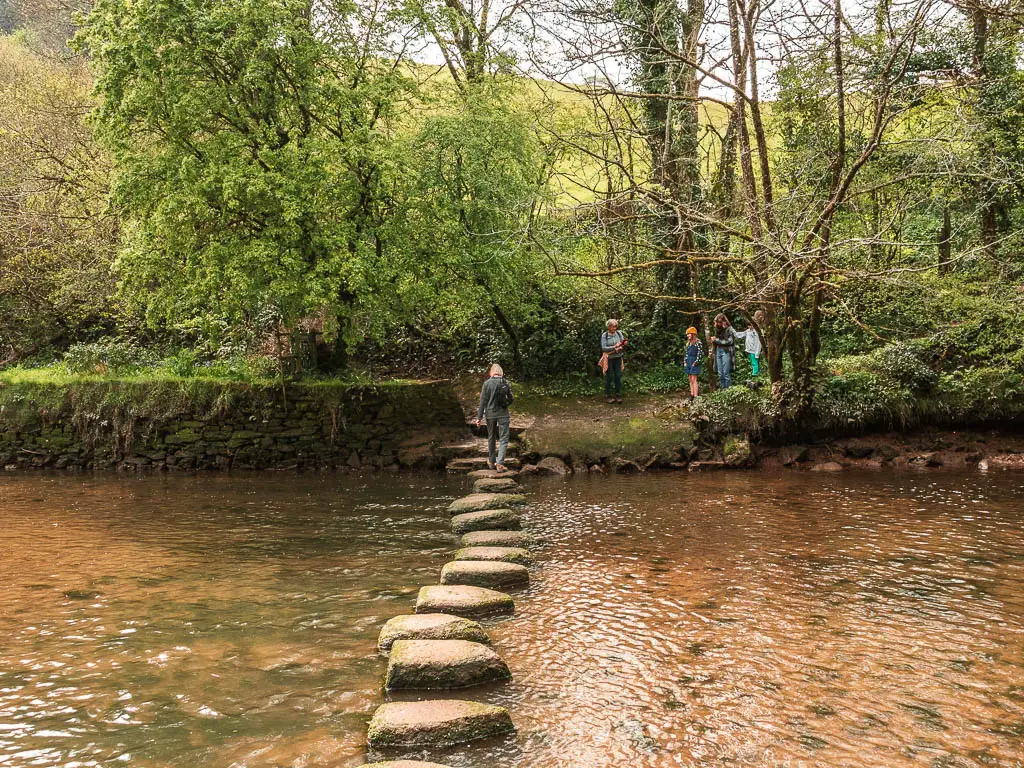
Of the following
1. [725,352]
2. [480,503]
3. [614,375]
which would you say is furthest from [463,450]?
[725,352]

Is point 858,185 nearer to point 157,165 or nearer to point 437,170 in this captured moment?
point 437,170

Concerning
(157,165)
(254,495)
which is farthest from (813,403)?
(157,165)

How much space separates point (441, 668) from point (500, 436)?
383 inches

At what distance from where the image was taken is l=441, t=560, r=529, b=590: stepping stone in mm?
Answer: 7820

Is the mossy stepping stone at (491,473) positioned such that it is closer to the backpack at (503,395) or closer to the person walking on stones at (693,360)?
the backpack at (503,395)

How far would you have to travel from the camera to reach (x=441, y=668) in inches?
214

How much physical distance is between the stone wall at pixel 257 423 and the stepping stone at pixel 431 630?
11225 millimetres

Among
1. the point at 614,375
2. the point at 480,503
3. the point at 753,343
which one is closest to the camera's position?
the point at 480,503

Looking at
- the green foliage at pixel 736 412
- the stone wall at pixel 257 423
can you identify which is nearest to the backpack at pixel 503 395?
the stone wall at pixel 257 423

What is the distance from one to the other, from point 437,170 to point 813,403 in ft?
31.0

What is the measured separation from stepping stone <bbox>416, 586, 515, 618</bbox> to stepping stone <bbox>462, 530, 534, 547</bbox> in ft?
6.78

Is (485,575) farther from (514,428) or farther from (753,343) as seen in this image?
(753,343)

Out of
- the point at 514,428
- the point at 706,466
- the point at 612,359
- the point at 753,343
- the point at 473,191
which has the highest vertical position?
the point at 473,191

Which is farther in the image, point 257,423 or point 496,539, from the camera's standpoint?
point 257,423
